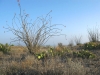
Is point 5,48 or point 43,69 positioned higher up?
point 5,48

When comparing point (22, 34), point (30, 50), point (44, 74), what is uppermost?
point (22, 34)

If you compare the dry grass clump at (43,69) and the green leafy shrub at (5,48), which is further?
the green leafy shrub at (5,48)

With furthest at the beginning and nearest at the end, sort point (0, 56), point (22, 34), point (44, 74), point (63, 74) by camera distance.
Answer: point (22, 34), point (0, 56), point (44, 74), point (63, 74)

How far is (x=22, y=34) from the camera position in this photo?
1018 cm

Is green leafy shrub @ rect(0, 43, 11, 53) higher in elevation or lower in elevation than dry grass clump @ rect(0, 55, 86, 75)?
higher

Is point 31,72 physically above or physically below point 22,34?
below

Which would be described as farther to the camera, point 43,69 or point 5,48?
point 5,48

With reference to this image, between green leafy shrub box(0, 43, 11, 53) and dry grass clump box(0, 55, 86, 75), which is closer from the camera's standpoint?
dry grass clump box(0, 55, 86, 75)

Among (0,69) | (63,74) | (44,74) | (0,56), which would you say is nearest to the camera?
(63,74)

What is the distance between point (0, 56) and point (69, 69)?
449 centimetres

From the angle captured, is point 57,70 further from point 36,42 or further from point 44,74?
point 36,42

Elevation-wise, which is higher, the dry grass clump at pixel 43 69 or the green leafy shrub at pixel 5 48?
the green leafy shrub at pixel 5 48

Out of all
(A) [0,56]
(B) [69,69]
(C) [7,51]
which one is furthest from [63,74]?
(C) [7,51]

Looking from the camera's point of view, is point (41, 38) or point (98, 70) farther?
point (41, 38)
